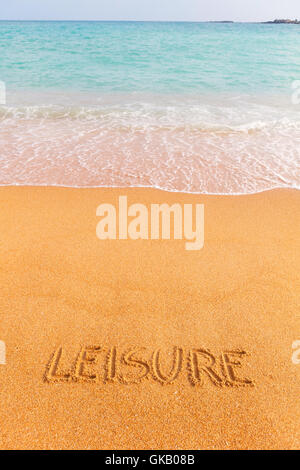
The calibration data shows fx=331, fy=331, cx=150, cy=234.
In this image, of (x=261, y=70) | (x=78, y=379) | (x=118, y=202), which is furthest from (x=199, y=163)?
(x=261, y=70)

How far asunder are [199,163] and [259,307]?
3.68 m

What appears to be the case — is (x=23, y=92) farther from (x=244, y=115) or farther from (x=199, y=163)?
(x=199, y=163)

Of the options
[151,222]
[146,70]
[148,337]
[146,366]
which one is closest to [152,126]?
[151,222]

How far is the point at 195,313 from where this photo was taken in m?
2.85

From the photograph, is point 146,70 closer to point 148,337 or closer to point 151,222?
point 151,222

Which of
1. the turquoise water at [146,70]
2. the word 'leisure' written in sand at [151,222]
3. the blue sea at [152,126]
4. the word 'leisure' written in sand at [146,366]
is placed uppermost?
the turquoise water at [146,70]

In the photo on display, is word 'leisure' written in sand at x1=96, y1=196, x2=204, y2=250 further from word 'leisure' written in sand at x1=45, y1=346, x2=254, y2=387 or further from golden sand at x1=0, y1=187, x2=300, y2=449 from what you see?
word 'leisure' written in sand at x1=45, y1=346, x2=254, y2=387

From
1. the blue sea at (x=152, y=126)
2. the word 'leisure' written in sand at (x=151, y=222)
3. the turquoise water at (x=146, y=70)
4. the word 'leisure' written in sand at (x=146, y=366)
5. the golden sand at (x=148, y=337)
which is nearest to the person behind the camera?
the golden sand at (x=148, y=337)

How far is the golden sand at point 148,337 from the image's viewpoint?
6.79ft

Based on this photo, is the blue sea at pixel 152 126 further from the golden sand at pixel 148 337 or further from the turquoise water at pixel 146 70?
the golden sand at pixel 148 337

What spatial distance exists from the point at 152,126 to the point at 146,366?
6592 mm

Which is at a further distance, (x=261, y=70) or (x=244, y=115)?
(x=261, y=70)

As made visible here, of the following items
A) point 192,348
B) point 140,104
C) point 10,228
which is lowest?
point 192,348

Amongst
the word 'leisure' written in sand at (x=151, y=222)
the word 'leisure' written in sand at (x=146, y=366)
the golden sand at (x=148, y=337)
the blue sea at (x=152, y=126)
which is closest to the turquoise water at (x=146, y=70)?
the blue sea at (x=152, y=126)
